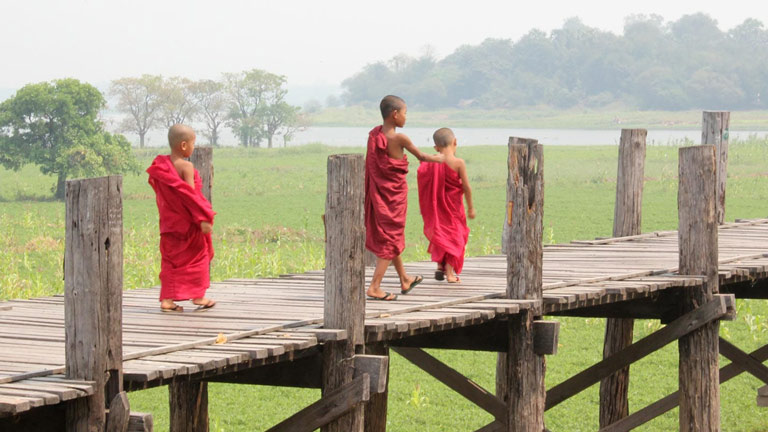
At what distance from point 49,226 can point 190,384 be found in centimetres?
1830

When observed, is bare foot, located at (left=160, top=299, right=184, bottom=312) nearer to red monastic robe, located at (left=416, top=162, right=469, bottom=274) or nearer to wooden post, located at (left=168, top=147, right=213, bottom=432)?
wooden post, located at (left=168, top=147, right=213, bottom=432)

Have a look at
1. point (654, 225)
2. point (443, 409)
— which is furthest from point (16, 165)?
point (443, 409)

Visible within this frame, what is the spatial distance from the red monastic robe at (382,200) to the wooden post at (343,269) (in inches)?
43.1

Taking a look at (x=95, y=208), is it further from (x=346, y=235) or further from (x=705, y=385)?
(x=705, y=385)

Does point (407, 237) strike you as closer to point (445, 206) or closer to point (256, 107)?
point (445, 206)

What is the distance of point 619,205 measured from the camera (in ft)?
35.4

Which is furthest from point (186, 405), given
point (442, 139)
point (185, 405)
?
point (442, 139)

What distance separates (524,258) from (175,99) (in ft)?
183

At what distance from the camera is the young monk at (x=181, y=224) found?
21.7 feet

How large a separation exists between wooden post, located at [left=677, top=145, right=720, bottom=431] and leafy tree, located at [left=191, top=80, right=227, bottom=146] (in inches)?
2175

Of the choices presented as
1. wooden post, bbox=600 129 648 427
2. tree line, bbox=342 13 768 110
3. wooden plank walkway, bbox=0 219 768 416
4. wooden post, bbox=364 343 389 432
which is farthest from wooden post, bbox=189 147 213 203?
tree line, bbox=342 13 768 110

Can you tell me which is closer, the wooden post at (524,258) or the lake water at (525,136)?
the wooden post at (524,258)

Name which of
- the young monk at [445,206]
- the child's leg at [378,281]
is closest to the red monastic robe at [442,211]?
the young monk at [445,206]

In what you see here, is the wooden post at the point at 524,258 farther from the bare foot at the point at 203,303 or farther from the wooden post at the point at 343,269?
the bare foot at the point at 203,303
